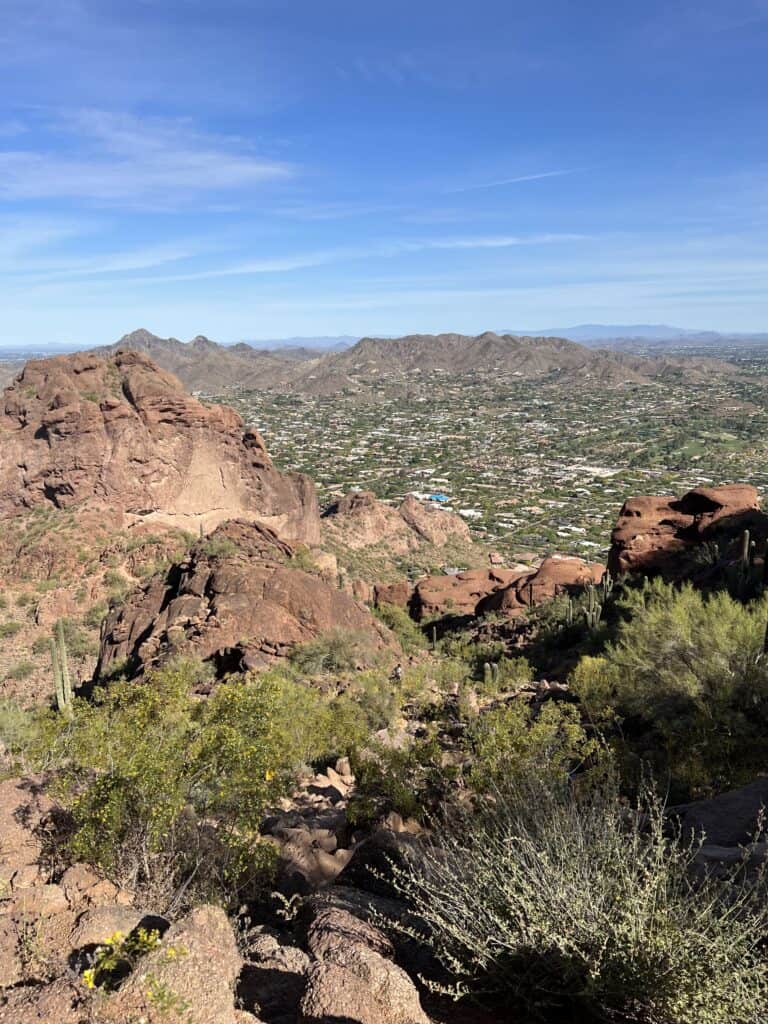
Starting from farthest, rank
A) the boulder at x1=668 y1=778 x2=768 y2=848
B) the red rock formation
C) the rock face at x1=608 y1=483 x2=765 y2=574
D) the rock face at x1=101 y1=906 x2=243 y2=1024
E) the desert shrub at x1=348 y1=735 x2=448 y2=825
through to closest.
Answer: the red rock formation, the rock face at x1=608 y1=483 x2=765 y2=574, the desert shrub at x1=348 y1=735 x2=448 y2=825, the boulder at x1=668 y1=778 x2=768 y2=848, the rock face at x1=101 y1=906 x2=243 y2=1024

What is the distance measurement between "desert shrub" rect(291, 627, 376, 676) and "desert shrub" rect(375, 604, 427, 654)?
6.79 metres

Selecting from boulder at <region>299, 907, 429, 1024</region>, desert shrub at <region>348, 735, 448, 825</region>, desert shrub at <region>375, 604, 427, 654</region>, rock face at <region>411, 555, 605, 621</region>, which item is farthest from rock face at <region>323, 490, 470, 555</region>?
boulder at <region>299, 907, 429, 1024</region>

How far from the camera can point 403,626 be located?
37938mm

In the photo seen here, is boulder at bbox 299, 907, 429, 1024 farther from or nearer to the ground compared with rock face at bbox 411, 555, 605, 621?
farther from the ground

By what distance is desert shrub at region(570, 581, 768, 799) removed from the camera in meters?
13.6

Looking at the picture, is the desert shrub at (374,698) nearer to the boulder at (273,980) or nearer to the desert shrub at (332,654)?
the desert shrub at (332,654)

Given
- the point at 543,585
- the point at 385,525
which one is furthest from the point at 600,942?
the point at 385,525

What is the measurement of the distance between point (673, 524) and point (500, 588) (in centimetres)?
1128

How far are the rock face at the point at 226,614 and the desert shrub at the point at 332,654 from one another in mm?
506

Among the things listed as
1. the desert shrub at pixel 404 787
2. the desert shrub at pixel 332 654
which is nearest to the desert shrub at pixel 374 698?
the desert shrub at pixel 332 654

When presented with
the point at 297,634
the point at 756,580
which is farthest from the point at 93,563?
the point at 756,580

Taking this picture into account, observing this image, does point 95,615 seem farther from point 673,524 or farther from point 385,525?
point 673,524

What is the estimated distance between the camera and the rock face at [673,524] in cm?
3362

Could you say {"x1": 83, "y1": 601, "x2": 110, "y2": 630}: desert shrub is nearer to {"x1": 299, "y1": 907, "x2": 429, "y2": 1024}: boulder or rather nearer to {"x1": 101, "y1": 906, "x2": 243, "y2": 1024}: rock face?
{"x1": 101, "y1": 906, "x2": 243, "y2": 1024}: rock face
